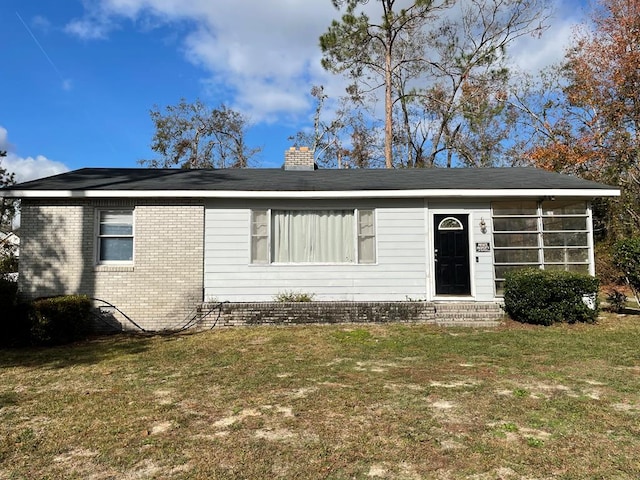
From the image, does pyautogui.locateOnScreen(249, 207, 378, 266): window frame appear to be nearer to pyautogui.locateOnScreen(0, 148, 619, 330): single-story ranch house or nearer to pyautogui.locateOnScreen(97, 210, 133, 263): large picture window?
pyautogui.locateOnScreen(0, 148, 619, 330): single-story ranch house

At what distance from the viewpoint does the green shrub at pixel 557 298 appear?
8.45 metres

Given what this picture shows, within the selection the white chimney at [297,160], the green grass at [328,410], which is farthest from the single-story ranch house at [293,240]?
the white chimney at [297,160]

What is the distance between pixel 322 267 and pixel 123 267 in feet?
13.9

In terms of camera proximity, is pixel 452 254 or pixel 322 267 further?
pixel 452 254

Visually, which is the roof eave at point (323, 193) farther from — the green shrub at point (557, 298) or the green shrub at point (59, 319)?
the green shrub at point (59, 319)

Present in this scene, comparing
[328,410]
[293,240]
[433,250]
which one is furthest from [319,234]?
[328,410]

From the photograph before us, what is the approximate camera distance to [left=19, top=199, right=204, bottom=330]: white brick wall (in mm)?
9039

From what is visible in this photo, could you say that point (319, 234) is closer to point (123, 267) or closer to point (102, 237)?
point (123, 267)

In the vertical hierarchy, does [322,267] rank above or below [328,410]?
above

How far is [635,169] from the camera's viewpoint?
1680cm

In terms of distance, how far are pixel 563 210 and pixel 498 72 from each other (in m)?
15.6

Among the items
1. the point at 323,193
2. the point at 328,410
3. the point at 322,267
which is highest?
the point at 323,193

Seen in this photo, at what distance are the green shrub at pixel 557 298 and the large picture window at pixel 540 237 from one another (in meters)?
1.18

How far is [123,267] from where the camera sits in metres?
9.20
